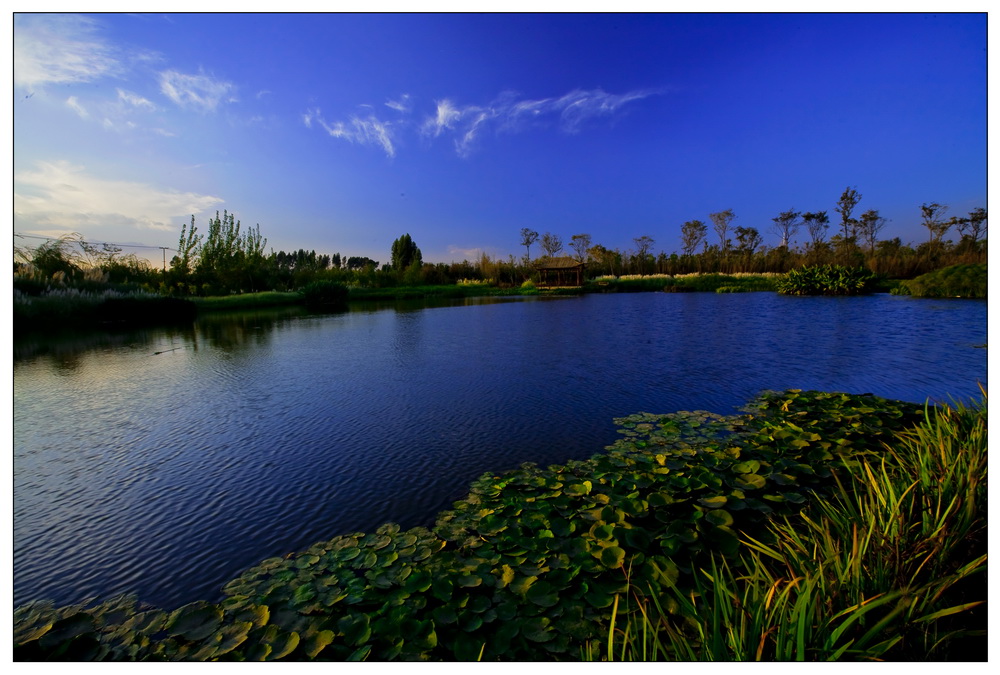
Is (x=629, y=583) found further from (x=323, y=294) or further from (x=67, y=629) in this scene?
(x=323, y=294)

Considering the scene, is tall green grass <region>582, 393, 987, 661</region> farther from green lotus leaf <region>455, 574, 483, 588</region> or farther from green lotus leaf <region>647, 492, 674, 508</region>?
green lotus leaf <region>455, 574, 483, 588</region>

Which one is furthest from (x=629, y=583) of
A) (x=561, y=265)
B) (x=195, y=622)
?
(x=561, y=265)

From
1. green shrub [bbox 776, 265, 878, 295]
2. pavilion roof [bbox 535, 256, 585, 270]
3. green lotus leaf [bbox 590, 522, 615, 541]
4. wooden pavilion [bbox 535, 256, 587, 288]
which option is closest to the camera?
green lotus leaf [bbox 590, 522, 615, 541]

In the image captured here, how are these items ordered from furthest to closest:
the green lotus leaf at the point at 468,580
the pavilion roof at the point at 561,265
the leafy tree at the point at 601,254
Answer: the leafy tree at the point at 601,254, the pavilion roof at the point at 561,265, the green lotus leaf at the point at 468,580

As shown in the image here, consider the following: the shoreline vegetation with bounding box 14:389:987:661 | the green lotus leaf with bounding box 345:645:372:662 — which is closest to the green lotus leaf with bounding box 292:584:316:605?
the shoreline vegetation with bounding box 14:389:987:661

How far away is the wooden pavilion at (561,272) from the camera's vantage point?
1451 inches

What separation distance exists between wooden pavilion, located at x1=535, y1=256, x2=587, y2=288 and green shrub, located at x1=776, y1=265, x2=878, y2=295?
1643cm

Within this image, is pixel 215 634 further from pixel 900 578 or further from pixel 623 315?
pixel 623 315

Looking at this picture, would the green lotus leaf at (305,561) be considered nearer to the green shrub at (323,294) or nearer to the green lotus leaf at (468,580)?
the green lotus leaf at (468,580)

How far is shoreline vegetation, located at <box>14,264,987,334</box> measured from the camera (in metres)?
12.1

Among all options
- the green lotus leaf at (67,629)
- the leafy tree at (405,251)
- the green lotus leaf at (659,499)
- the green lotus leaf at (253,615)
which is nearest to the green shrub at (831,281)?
the green lotus leaf at (659,499)

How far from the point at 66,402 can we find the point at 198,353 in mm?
3544

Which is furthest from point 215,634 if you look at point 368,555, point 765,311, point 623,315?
point 765,311

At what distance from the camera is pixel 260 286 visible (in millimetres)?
27250
